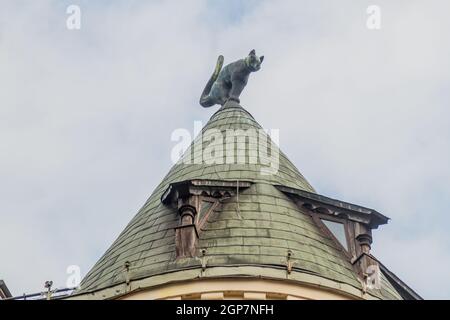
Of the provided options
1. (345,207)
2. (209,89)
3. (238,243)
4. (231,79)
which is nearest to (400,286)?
(345,207)

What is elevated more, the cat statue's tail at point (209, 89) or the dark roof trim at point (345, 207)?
the cat statue's tail at point (209, 89)

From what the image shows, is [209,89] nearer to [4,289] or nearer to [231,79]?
[231,79]

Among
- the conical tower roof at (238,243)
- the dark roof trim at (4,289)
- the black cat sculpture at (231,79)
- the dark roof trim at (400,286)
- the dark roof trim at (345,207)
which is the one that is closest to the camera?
the conical tower roof at (238,243)

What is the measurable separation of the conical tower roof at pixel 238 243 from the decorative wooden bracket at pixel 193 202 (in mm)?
114

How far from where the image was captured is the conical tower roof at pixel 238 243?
25.2 metres

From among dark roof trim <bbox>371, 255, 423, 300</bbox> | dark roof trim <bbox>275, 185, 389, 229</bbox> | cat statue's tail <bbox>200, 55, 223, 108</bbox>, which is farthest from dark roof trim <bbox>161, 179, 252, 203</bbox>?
cat statue's tail <bbox>200, 55, 223, 108</bbox>

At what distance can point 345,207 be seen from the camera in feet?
92.0

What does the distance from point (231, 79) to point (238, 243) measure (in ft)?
32.1

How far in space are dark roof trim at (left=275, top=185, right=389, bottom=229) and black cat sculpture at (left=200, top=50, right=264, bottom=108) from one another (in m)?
6.69

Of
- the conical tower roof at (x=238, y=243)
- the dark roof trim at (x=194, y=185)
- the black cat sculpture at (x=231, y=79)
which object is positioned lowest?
the conical tower roof at (x=238, y=243)

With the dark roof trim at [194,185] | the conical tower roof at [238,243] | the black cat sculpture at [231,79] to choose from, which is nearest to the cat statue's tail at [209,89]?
the black cat sculpture at [231,79]

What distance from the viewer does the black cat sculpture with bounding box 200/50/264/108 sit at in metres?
34.6

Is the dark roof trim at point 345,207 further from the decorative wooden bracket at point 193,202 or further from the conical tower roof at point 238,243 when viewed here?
the decorative wooden bracket at point 193,202

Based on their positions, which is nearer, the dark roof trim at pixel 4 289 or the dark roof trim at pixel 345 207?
the dark roof trim at pixel 345 207
